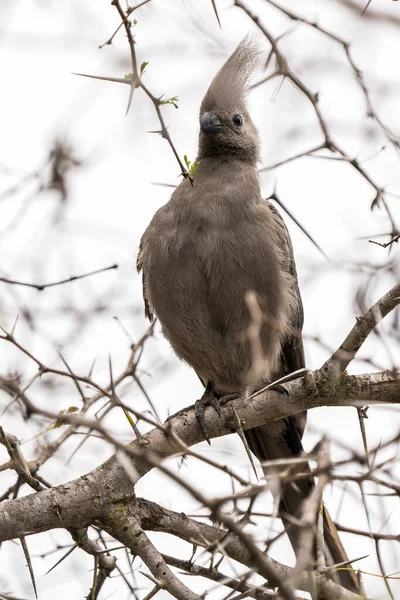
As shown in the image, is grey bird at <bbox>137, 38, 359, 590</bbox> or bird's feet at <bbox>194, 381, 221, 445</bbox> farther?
grey bird at <bbox>137, 38, 359, 590</bbox>

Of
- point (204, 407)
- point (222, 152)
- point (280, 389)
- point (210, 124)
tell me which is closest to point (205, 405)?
point (204, 407)

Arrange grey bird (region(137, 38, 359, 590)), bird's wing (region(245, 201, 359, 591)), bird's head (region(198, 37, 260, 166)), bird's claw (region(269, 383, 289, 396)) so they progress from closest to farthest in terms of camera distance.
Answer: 1. bird's claw (region(269, 383, 289, 396))
2. grey bird (region(137, 38, 359, 590))
3. bird's wing (region(245, 201, 359, 591))
4. bird's head (region(198, 37, 260, 166))

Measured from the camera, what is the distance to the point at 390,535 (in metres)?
2.76

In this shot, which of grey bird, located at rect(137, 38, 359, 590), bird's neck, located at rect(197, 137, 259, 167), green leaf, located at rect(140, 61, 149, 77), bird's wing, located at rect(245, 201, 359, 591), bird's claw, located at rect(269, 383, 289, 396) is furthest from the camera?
bird's neck, located at rect(197, 137, 259, 167)

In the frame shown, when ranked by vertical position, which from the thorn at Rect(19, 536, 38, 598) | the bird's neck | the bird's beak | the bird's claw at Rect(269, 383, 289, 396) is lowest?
the thorn at Rect(19, 536, 38, 598)

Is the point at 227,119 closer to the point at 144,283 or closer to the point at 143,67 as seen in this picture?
the point at 144,283

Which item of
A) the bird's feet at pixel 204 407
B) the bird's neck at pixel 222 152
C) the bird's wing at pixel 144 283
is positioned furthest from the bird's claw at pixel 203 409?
the bird's neck at pixel 222 152

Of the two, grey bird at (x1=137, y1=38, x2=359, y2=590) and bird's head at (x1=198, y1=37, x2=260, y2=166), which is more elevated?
bird's head at (x1=198, y1=37, x2=260, y2=166)

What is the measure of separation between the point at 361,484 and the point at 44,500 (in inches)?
70.9

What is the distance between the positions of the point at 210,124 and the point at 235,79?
35cm

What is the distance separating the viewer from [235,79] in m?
5.55

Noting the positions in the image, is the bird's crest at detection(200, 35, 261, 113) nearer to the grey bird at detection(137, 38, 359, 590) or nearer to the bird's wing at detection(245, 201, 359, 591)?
the grey bird at detection(137, 38, 359, 590)

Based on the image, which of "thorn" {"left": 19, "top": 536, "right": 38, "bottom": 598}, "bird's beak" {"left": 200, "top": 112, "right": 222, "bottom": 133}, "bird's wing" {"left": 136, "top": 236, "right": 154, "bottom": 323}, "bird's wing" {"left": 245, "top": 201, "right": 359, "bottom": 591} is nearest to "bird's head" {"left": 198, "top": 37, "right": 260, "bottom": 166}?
"bird's beak" {"left": 200, "top": 112, "right": 222, "bottom": 133}

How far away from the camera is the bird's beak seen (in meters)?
5.63
